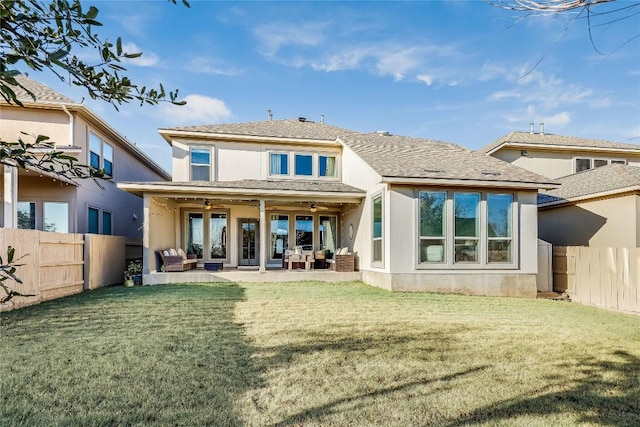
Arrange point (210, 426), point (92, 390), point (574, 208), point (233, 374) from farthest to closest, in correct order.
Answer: point (574, 208)
point (233, 374)
point (92, 390)
point (210, 426)

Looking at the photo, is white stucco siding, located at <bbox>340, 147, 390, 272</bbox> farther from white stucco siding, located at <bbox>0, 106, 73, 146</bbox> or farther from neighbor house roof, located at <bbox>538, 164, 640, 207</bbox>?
white stucco siding, located at <bbox>0, 106, 73, 146</bbox>

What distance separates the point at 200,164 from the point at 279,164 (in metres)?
3.01

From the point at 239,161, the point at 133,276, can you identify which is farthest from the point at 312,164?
the point at 133,276

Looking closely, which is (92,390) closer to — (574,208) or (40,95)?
(40,95)

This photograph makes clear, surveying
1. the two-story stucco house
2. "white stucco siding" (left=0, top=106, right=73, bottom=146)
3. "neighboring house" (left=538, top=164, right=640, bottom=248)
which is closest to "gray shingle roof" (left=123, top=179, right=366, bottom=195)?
"white stucco siding" (left=0, top=106, right=73, bottom=146)

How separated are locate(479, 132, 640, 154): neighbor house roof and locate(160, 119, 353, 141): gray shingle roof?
7110 millimetres

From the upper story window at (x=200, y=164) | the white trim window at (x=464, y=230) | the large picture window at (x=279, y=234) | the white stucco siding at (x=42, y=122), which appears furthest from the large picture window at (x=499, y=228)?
the white stucco siding at (x=42, y=122)

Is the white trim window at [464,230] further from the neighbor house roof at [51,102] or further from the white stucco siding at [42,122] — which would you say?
the white stucco siding at [42,122]

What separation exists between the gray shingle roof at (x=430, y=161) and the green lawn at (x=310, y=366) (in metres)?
4.34

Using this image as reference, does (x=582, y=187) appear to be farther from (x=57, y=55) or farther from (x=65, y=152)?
(x=65, y=152)

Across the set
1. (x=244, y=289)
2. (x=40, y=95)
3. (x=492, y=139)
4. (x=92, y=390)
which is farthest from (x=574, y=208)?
(x=40, y=95)

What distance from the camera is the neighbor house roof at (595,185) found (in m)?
11.8

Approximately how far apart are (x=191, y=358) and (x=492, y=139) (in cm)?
1959

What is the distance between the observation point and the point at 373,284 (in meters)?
12.0
